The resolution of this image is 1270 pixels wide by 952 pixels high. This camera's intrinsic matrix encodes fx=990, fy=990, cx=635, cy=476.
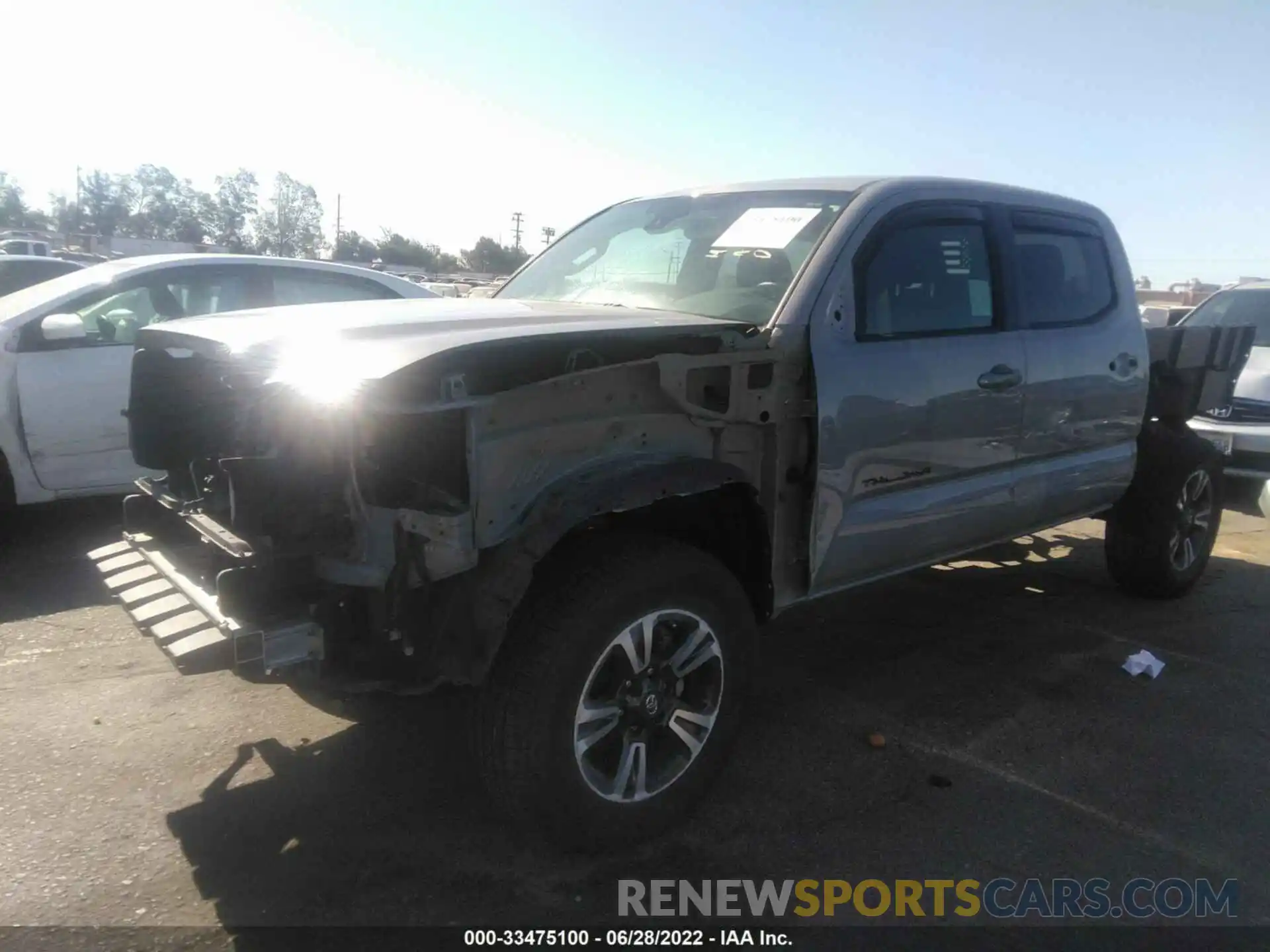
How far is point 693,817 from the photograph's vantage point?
3.08 m

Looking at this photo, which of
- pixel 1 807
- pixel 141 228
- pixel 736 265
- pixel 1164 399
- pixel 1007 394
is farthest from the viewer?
pixel 141 228

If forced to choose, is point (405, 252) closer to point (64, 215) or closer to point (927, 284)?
point (64, 215)

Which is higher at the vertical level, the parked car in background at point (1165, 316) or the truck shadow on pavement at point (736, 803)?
the parked car in background at point (1165, 316)

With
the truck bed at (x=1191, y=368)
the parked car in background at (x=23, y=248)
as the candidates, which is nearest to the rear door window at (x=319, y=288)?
the truck bed at (x=1191, y=368)

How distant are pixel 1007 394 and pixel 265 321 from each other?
283cm

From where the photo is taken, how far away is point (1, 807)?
304 cm

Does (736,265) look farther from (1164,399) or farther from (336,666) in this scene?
(1164,399)

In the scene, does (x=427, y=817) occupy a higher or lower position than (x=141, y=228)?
Result: lower

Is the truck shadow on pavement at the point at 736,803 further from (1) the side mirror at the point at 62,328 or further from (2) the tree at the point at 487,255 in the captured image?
(2) the tree at the point at 487,255

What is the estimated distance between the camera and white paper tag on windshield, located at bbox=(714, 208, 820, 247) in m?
3.69

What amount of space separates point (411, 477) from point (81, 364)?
12.9 ft

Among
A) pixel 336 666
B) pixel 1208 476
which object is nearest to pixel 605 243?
pixel 336 666

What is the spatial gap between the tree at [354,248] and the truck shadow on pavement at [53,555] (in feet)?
160

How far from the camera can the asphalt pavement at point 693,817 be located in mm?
2723
